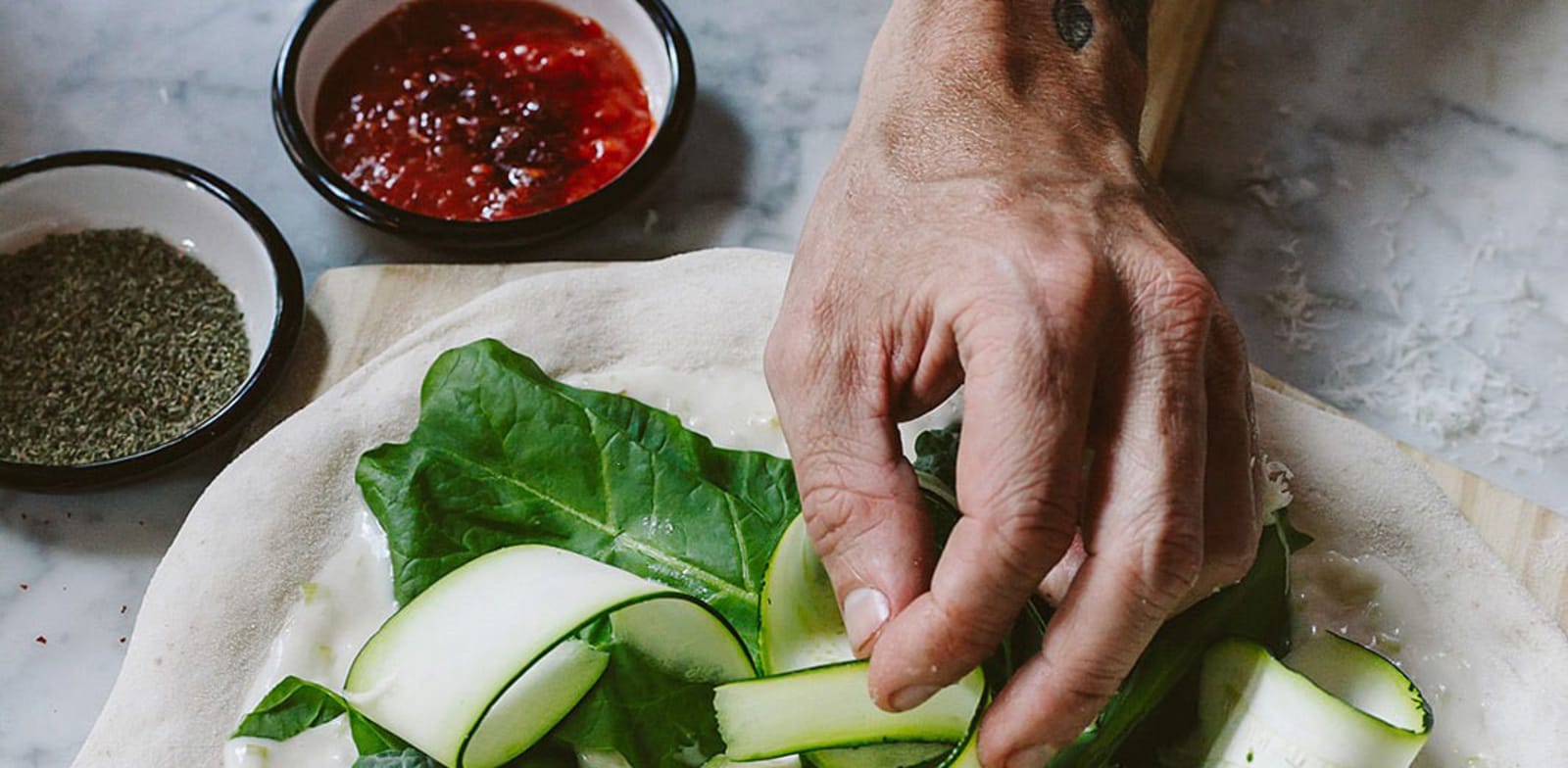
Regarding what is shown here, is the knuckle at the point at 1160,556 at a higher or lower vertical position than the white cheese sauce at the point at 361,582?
higher

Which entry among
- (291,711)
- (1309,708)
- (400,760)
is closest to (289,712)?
(291,711)

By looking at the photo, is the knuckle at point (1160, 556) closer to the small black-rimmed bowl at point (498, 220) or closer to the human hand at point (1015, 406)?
the human hand at point (1015, 406)

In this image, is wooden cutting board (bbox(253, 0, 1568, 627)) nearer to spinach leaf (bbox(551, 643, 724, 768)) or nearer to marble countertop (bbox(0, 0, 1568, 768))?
marble countertop (bbox(0, 0, 1568, 768))

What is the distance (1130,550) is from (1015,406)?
0.13 meters

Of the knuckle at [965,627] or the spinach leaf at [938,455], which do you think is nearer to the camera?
the knuckle at [965,627]

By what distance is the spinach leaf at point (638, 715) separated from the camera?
129cm

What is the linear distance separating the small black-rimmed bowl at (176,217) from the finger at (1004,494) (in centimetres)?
88

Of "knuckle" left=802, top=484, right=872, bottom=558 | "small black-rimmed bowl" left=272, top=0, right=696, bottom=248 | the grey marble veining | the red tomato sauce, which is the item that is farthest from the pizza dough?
"knuckle" left=802, top=484, right=872, bottom=558

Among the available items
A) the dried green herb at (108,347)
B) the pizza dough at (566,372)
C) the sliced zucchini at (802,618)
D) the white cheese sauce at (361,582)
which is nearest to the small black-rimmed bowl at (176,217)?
the dried green herb at (108,347)

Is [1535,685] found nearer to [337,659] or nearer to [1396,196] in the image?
[1396,196]

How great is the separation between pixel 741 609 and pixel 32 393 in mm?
889

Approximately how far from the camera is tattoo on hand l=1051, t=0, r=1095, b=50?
140 cm

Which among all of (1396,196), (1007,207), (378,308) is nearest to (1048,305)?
(1007,207)

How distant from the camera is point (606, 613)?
4.07 ft
